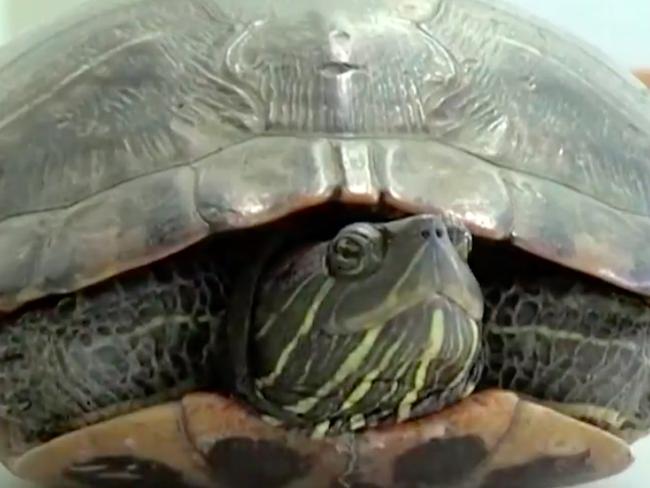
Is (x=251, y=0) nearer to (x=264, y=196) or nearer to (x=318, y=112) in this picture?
(x=318, y=112)

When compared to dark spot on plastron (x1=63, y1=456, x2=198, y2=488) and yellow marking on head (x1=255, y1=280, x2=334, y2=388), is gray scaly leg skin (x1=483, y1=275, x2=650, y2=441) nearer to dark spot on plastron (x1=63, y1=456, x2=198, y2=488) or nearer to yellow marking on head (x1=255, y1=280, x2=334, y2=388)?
yellow marking on head (x1=255, y1=280, x2=334, y2=388)

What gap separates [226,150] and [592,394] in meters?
0.41

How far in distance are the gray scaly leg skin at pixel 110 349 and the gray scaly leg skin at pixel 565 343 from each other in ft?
0.88

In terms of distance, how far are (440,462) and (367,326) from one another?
0.18 meters

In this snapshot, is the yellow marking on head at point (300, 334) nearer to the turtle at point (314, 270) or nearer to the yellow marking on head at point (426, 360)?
the turtle at point (314, 270)

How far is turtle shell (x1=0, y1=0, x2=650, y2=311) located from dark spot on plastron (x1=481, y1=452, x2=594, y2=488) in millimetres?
179

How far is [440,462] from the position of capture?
136 cm

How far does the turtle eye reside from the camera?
4.06 ft

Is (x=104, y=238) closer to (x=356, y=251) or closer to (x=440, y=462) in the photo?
(x=356, y=251)

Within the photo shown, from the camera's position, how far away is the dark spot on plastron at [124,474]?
1365 mm

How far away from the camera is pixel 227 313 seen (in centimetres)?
139

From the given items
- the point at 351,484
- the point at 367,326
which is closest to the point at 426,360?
the point at 367,326

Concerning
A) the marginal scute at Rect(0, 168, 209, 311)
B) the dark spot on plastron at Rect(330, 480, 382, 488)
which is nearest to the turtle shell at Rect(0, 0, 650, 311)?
the marginal scute at Rect(0, 168, 209, 311)

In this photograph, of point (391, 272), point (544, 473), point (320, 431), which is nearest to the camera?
Result: point (391, 272)
